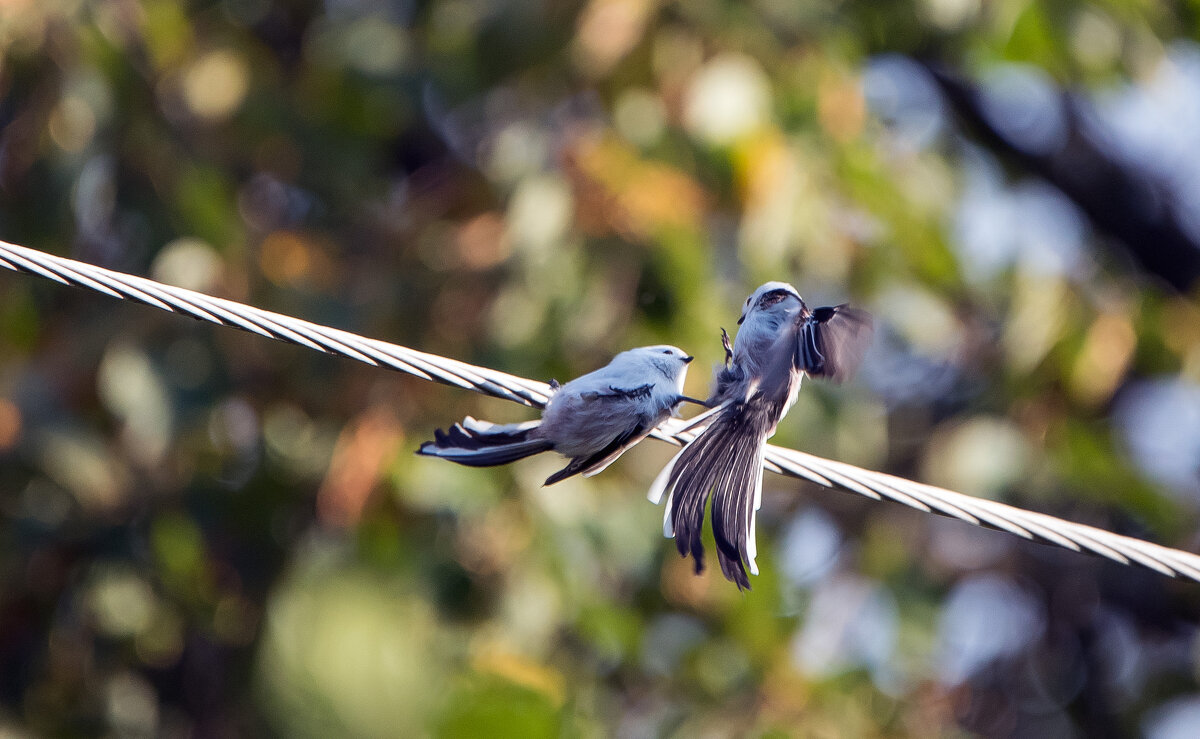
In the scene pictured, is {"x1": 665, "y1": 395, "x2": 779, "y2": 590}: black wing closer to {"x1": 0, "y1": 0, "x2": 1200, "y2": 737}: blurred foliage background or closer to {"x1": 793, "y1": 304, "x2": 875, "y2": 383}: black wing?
{"x1": 793, "y1": 304, "x2": 875, "y2": 383}: black wing

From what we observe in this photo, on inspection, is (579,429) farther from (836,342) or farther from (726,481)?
(836,342)

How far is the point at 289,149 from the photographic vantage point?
502 cm

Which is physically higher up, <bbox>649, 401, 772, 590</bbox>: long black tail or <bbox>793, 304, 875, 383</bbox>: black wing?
<bbox>793, 304, 875, 383</bbox>: black wing

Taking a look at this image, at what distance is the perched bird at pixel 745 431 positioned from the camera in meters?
1.88

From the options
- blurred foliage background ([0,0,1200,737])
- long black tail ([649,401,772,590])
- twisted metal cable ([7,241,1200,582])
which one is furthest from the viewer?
blurred foliage background ([0,0,1200,737])

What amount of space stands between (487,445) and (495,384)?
0.13 meters

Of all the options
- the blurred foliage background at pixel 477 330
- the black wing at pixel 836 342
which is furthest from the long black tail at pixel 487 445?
the blurred foliage background at pixel 477 330

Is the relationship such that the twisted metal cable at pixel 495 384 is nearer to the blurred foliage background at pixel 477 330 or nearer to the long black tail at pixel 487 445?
the long black tail at pixel 487 445

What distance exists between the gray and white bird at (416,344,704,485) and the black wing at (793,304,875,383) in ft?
0.71

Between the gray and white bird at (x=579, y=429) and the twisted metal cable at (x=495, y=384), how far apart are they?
0.09 m

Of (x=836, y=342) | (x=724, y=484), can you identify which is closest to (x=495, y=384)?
(x=724, y=484)

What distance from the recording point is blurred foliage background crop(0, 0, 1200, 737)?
13.0 ft

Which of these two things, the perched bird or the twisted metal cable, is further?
the perched bird

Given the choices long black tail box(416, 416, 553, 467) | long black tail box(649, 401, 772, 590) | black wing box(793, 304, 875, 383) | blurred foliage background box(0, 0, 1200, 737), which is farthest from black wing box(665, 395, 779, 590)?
blurred foliage background box(0, 0, 1200, 737)
